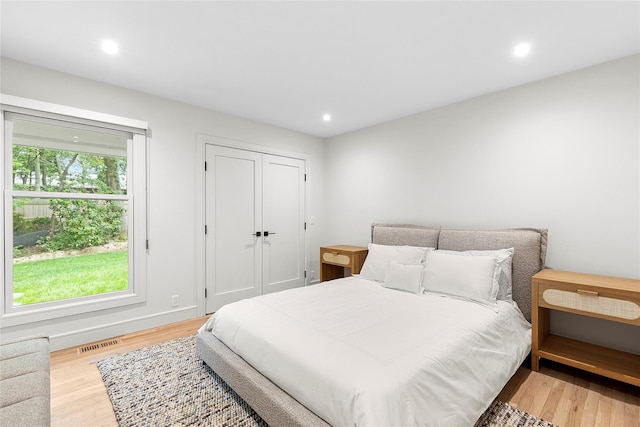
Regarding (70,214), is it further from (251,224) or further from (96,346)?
(251,224)

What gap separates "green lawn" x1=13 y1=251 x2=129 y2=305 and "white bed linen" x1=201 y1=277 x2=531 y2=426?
1404mm

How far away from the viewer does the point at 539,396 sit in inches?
79.4

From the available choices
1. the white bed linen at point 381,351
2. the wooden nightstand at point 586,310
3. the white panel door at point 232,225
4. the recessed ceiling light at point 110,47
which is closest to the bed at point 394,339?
the white bed linen at point 381,351

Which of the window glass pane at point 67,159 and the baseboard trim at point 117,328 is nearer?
the window glass pane at point 67,159

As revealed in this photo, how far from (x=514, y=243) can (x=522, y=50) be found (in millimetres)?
1604

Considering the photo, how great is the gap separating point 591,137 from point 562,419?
2190mm

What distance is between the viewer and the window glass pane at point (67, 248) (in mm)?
2578

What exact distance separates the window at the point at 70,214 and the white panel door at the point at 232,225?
745mm

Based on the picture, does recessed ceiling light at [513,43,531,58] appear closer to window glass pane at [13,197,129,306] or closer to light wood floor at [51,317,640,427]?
light wood floor at [51,317,640,427]

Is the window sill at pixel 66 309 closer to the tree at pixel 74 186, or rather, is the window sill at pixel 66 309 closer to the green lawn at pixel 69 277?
the green lawn at pixel 69 277

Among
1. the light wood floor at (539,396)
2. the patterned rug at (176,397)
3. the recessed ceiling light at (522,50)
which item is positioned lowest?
the light wood floor at (539,396)

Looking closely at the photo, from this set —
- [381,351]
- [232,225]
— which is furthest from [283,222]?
[381,351]

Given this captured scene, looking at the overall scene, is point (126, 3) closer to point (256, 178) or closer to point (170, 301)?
point (256, 178)

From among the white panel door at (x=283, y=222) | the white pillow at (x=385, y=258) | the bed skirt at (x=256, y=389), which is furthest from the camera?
the white panel door at (x=283, y=222)
